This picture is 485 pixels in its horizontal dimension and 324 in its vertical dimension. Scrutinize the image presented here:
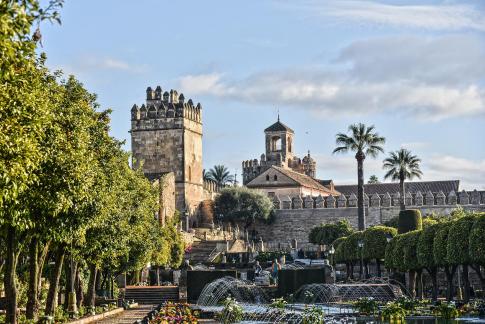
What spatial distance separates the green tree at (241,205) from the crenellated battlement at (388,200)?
11.6ft

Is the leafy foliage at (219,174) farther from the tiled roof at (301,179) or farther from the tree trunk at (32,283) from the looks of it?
the tree trunk at (32,283)

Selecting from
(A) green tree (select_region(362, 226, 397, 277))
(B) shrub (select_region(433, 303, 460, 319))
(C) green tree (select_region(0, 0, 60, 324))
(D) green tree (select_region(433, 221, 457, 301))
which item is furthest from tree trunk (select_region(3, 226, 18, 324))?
(A) green tree (select_region(362, 226, 397, 277))

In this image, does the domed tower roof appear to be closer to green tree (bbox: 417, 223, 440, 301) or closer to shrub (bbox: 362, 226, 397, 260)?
shrub (bbox: 362, 226, 397, 260)

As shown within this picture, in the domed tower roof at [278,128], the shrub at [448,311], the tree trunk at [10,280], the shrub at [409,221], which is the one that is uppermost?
the domed tower roof at [278,128]

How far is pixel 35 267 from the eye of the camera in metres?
22.2

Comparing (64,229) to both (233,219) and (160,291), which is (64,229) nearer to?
(160,291)

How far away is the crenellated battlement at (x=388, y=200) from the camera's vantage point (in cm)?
8281

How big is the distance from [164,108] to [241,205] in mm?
12268

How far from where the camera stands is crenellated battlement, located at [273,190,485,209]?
82.8m

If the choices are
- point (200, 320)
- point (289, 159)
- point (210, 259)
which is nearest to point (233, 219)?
point (210, 259)

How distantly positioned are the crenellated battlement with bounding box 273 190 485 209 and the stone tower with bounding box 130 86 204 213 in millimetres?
12540

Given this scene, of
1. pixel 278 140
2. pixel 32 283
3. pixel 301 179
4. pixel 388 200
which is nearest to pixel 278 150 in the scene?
pixel 278 140

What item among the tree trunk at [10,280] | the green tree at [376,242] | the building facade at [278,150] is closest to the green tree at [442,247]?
the green tree at [376,242]

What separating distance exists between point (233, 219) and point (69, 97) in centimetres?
6214
